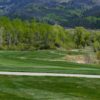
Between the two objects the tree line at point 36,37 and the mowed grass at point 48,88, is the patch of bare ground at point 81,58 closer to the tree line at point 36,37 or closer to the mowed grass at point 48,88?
the mowed grass at point 48,88

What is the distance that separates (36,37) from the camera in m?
139

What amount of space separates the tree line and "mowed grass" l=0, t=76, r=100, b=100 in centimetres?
9664

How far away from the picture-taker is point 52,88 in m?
23.4

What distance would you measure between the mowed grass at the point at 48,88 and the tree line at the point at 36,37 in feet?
317

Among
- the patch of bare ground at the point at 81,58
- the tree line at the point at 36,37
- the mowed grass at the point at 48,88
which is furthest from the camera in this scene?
the tree line at the point at 36,37

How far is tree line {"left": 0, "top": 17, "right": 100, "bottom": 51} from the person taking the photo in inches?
5079

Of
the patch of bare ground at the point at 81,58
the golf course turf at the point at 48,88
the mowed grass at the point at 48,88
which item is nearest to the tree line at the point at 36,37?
the patch of bare ground at the point at 81,58

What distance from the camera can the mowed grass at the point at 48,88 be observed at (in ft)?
70.7

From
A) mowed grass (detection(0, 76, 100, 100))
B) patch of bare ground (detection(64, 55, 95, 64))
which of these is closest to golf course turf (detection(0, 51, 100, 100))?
mowed grass (detection(0, 76, 100, 100))

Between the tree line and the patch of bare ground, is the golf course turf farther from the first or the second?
the tree line

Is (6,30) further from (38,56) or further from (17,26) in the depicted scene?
(38,56)

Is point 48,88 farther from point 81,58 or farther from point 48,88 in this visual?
point 81,58

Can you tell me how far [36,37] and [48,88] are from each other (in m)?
116

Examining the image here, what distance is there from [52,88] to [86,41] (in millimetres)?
132874
